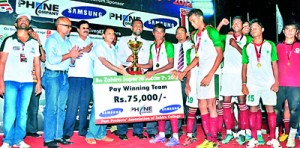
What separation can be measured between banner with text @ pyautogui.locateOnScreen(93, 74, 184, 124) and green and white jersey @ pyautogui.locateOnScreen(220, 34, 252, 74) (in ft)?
2.97

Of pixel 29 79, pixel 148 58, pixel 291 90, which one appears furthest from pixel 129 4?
pixel 291 90

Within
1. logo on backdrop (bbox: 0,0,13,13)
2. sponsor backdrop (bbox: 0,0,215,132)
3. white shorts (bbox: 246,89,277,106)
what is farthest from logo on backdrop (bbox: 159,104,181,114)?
logo on backdrop (bbox: 0,0,13,13)

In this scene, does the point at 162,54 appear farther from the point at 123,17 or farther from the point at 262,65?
the point at 123,17

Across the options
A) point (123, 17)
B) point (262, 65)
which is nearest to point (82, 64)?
point (123, 17)

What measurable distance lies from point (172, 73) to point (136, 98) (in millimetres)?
590

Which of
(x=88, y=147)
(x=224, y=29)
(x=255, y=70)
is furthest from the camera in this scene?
(x=224, y=29)

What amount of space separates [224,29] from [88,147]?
4650 millimetres

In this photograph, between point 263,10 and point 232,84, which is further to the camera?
point 263,10

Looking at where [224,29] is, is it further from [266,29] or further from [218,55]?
[218,55]

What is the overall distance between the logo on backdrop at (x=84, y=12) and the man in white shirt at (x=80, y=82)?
1.16 m

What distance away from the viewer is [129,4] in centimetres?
619

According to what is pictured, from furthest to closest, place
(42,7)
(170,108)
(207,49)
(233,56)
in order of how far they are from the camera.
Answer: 1. (42,7)
2. (233,56)
3. (170,108)
4. (207,49)

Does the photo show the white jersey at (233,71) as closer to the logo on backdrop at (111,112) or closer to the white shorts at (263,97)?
the white shorts at (263,97)

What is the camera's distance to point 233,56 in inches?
184
